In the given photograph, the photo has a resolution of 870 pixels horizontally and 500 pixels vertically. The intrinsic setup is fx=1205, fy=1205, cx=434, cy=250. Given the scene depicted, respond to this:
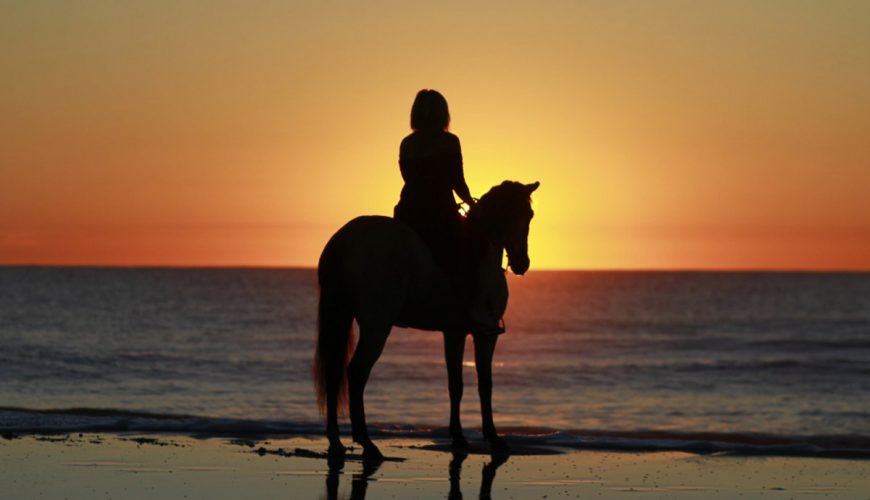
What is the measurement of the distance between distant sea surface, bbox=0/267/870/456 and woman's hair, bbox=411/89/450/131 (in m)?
3.56

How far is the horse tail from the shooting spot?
9.05m

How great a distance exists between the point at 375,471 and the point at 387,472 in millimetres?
90

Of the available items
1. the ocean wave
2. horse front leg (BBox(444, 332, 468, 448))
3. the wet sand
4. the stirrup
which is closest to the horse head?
the stirrup

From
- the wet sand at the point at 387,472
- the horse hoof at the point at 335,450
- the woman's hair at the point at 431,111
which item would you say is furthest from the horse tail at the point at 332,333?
the woman's hair at the point at 431,111

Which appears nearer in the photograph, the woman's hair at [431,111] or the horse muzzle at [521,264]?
the woman's hair at [431,111]

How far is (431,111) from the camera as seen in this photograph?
923cm

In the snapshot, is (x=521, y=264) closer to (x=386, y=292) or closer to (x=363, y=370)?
(x=386, y=292)

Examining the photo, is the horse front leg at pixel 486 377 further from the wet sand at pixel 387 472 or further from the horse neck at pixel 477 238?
the horse neck at pixel 477 238

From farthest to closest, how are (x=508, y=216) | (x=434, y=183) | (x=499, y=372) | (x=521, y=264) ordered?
(x=499, y=372) → (x=521, y=264) → (x=508, y=216) → (x=434, y=183)

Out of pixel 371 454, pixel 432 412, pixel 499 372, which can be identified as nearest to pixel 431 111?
pixel 371 454

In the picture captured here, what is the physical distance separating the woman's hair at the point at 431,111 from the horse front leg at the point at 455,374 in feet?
5.36

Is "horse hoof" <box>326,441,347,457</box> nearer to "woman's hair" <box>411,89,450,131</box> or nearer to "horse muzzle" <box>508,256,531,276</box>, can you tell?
"horse muzzle" <box>508,256,531,276</box>

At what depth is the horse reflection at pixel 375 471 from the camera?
744 cm

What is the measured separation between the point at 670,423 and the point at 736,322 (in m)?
46.3
